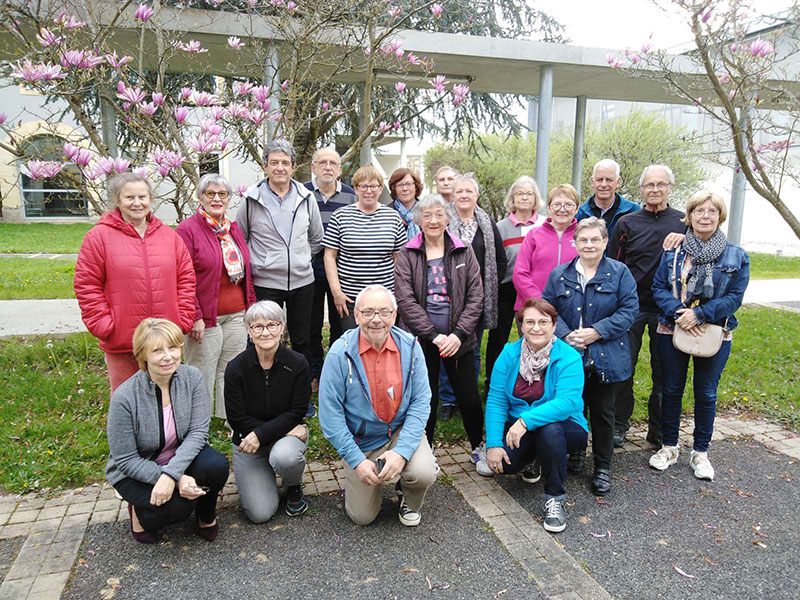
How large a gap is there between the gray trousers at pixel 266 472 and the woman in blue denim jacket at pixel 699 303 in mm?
2519

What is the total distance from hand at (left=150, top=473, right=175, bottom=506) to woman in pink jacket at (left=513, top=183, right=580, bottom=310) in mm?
2608

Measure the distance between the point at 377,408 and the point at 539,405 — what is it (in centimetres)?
103

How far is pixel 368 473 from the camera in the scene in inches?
123

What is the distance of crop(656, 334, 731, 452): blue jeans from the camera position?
3.95m

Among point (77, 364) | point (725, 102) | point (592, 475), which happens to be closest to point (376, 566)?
point (592, 475)

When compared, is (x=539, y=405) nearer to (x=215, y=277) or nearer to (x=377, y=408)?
(x=377, y=408)

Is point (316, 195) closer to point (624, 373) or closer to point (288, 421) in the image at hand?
point (288, 421)

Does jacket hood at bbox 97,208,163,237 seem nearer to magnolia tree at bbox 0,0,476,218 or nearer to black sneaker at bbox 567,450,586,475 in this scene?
magnolia tree at bbox 0,0,476,218

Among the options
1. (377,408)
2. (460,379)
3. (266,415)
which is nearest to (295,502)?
(266,415)

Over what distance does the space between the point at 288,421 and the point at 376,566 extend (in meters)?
0.97

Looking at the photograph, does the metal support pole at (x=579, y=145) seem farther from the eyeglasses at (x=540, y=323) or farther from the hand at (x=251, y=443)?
the hand at (x=251, y=443)

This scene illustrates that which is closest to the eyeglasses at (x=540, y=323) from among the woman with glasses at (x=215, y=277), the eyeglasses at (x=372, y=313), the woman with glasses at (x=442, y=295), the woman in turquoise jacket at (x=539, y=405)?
the woman in turquoise jacket at (x=539, y=405)

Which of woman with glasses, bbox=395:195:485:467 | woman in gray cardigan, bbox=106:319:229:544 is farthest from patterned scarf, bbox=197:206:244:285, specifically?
woman with glasses, bbox=395:195:485:467

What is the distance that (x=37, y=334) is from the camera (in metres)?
6.49
